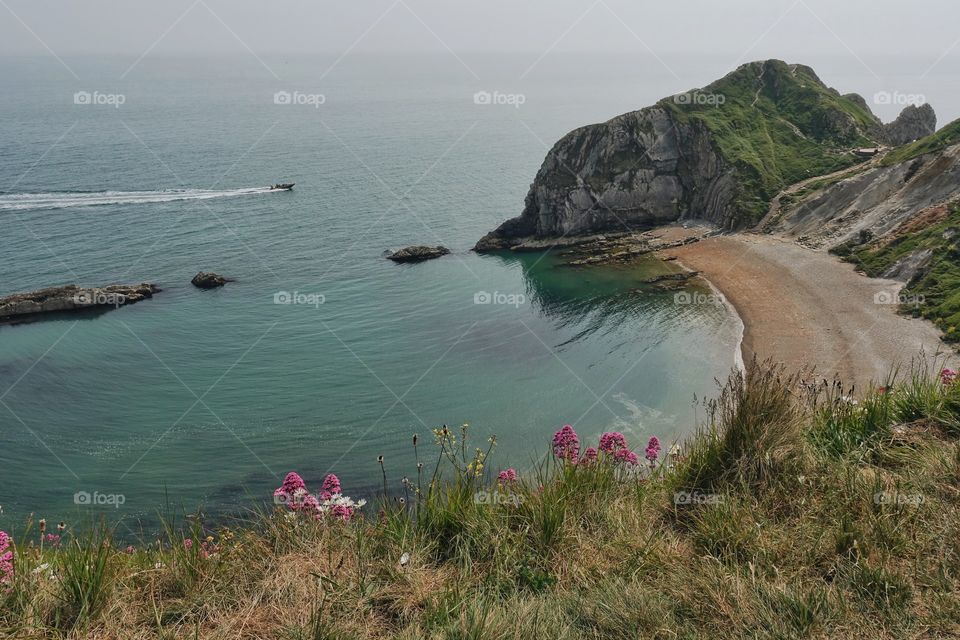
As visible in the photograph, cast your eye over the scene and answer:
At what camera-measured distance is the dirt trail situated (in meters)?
33.1

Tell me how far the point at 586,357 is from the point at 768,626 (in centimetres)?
3321

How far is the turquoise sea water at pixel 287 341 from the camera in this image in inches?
1075

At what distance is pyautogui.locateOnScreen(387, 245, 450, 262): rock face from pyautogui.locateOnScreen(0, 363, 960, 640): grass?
51437 millimetres

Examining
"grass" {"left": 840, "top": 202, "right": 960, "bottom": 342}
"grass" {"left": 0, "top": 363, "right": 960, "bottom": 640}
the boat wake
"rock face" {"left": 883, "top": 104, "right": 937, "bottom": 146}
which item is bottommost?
"grass" {"left": 0, "top": 363, "right": 960, "bottom": 640}

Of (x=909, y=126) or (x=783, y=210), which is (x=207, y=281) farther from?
(x=909, y=126)

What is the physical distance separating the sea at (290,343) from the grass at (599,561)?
5574 mm

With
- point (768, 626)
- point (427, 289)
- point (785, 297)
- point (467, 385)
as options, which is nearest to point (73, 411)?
point (467, 385)

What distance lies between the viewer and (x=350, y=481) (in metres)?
24.6

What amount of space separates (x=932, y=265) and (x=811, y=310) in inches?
343

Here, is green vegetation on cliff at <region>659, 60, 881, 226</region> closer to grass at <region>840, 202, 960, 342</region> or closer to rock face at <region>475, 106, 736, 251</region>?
rock face at <region>475, 106, 736, 251</region>

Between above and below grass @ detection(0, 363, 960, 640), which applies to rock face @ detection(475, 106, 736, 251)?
above

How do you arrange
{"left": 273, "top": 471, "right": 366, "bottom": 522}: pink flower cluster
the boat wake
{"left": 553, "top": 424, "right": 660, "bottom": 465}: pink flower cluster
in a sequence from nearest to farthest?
{"left": 273, "top": 471, "right": 366, "bottom": 522}: pink flower cluster
{"left": 553, "top": 424, "right": 660, "bottom": 465}: pink flower cluster
the boat wake

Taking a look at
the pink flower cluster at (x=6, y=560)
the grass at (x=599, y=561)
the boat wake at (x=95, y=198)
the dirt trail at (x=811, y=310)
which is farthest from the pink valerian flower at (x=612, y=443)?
the boat wake at (x=95, y=198)

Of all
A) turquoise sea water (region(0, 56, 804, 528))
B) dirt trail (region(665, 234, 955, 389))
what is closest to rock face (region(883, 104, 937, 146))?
dirt trail (region(665, 234, 955, 389))
